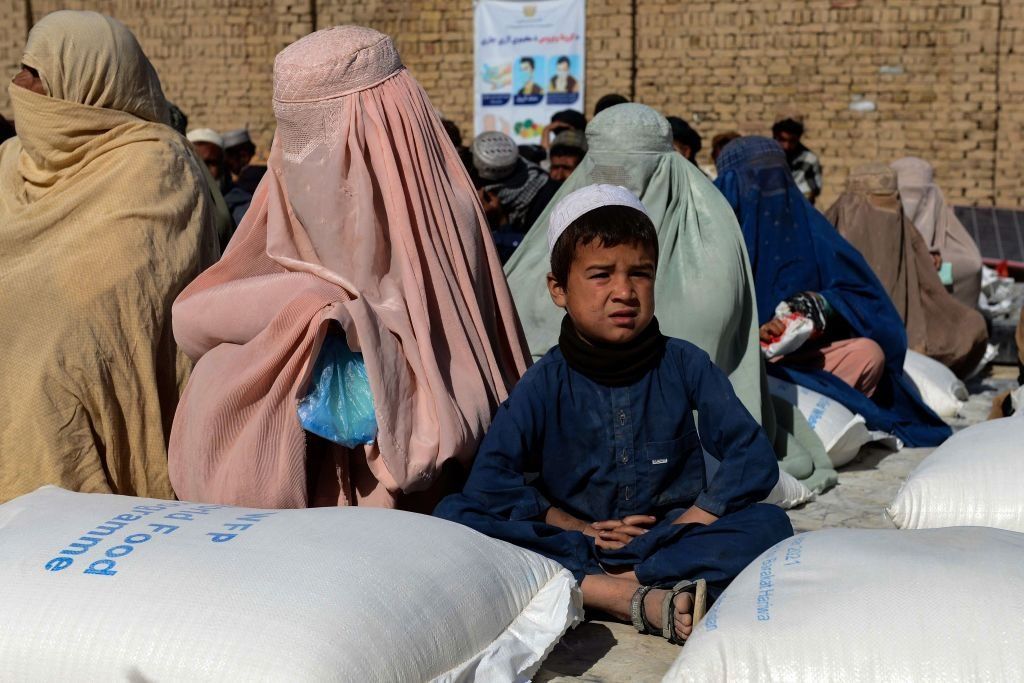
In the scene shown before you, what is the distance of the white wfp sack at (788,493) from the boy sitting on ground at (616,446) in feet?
2.80

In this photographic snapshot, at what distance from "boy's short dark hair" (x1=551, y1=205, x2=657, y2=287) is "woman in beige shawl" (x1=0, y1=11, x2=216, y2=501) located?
1130 mm

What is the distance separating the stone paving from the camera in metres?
2.54

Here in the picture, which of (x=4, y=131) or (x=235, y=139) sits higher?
(x=4, y=131)

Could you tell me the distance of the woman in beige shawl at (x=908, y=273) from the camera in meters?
6.37

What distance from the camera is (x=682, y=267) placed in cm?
393

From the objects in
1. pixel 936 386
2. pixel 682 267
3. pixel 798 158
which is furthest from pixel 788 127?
pixel 682 267

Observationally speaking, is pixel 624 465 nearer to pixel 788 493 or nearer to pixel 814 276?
pixel 788 493

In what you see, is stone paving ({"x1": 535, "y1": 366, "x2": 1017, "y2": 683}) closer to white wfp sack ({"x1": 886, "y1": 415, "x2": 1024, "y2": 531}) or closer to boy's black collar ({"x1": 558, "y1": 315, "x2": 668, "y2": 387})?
white wfp sack ({"x1": 886, "y1": 415, "x2": 1024, "y2": 531})

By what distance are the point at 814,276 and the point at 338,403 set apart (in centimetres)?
250

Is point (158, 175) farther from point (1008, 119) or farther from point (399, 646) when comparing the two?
point (1008, 119)

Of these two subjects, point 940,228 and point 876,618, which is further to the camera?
point 940,228

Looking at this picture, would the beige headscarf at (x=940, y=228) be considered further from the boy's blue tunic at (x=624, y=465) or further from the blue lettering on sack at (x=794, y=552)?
the blue lettering on sack at (x=794, y=552)

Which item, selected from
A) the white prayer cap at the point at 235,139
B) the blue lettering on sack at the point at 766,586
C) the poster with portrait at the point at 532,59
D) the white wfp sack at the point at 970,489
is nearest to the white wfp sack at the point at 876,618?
the blue lettering on sack at the point at 766,586

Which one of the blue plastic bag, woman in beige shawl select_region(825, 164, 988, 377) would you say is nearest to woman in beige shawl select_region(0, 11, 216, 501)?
the blue plastic bag
